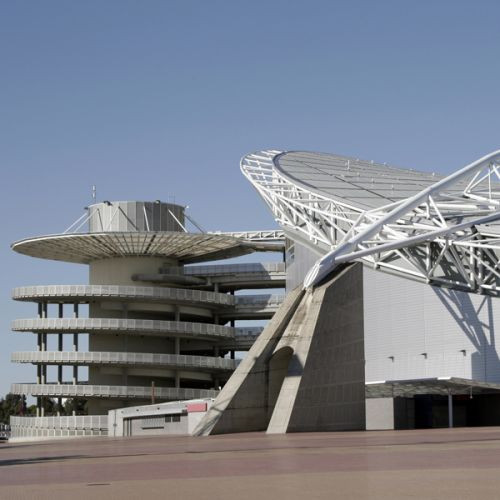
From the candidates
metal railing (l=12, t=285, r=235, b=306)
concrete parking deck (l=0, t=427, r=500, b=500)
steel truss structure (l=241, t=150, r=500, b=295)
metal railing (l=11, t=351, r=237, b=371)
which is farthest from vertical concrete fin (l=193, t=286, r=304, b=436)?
metal railing (l=12, t=285, r=235, b=306)

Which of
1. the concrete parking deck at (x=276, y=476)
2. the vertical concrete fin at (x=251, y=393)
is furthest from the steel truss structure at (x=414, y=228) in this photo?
the concrete parking deck at (x=276, y=476)

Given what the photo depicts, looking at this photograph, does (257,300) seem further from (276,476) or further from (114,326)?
(276,476)

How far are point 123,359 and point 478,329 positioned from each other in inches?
1560

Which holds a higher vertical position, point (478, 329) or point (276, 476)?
point (478, 329)

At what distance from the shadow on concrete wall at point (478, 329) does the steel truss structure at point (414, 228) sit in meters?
3.76

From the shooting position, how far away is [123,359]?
3484 inches

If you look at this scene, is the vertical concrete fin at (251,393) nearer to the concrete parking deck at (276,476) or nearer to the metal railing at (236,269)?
the concrete parking deck at (276,476)

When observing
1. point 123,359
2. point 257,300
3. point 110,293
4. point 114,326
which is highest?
point 110,293

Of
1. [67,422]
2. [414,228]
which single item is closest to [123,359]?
[67,422]

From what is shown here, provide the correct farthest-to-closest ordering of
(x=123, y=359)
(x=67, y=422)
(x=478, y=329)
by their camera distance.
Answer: (x=123, y=359)
(x=67, y=422)
(x=478, y=329)

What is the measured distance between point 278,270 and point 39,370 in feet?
81.5

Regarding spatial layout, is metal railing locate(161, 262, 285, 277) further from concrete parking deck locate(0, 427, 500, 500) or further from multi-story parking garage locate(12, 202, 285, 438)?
concrete parking deck locate(0, 427, 500, 500)

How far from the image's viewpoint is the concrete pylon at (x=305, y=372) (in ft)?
157

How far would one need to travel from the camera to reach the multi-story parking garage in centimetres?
8850
